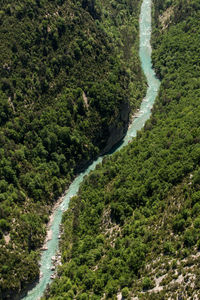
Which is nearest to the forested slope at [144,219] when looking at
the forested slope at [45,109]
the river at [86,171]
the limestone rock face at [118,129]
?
the river at [86,171]

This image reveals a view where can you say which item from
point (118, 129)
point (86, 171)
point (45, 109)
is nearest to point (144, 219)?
point (86, 171)

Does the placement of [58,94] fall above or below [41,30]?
below

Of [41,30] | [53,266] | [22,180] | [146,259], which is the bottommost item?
[146,259]

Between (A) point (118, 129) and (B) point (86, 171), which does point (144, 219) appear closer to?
(B) point (86, 171)

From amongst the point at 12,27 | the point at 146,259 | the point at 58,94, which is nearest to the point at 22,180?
the point at 58,94

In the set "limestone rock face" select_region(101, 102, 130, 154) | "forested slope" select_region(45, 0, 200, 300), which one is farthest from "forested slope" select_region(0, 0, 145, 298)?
"forested slope" select_region(45, 0, 200, 300)

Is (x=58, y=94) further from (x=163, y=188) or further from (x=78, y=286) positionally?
(x=78, y=286)

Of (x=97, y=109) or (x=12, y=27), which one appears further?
(x=97, y=109)
